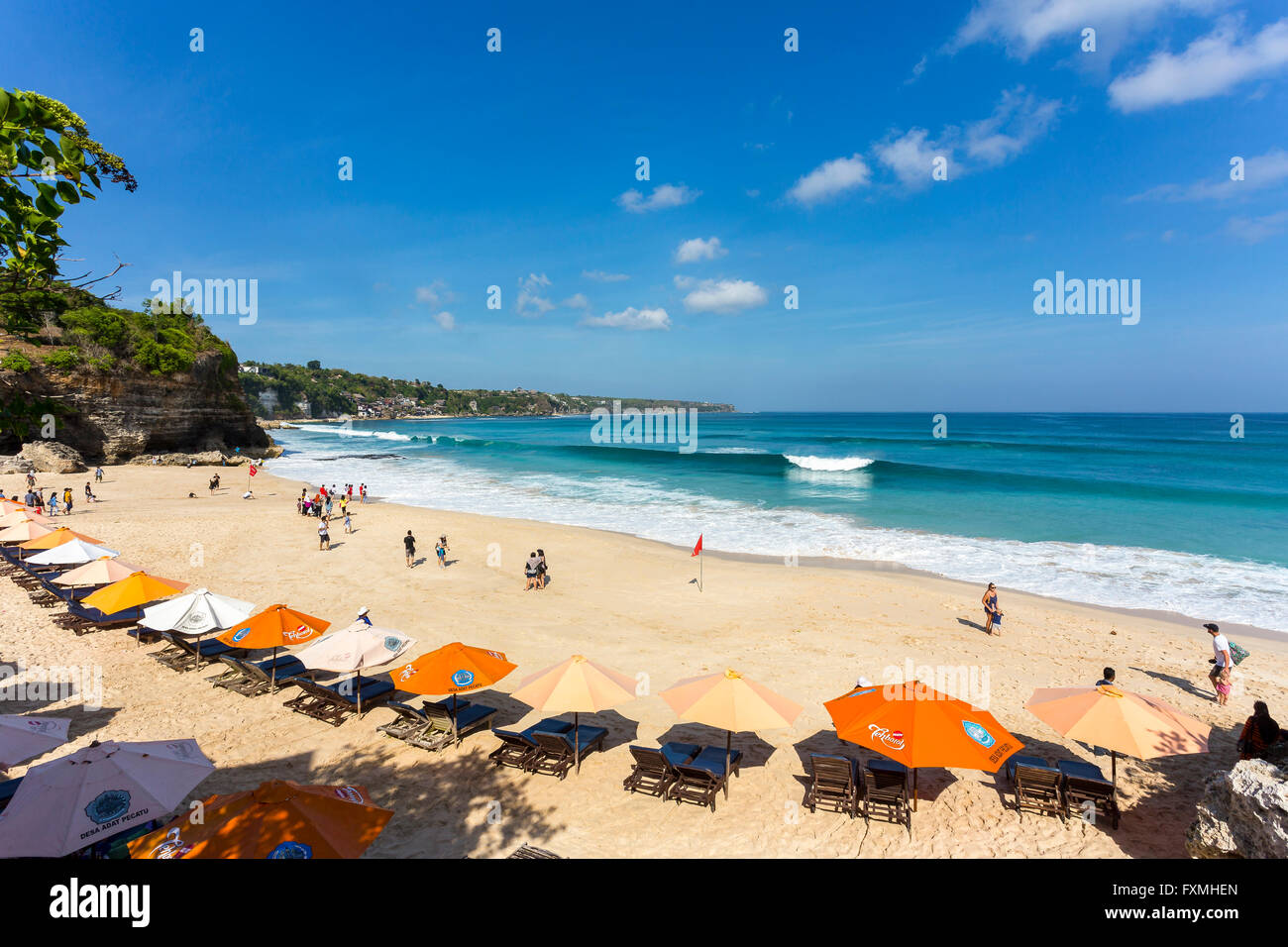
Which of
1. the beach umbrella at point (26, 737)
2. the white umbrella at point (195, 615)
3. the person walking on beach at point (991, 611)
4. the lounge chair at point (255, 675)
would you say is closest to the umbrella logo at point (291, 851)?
the beach umbrella at point (26, 737)

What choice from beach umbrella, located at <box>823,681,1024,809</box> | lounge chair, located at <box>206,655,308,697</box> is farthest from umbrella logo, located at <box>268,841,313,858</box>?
lounge chair, located at <box>206,655,308,697</box>

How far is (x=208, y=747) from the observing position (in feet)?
26.9

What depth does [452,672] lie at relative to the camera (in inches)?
320

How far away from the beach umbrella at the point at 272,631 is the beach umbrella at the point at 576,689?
4.48m

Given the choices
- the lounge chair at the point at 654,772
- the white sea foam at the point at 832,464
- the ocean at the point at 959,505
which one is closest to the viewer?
the lounge chair at the point at 654,772

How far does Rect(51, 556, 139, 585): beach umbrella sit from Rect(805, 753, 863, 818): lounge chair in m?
14.2

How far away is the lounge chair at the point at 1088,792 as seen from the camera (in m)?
7.11

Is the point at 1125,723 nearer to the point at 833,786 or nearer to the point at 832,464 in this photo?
the point at 833,786

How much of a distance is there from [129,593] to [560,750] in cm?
964

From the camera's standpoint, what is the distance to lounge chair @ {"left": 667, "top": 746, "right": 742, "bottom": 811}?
24.3 ft

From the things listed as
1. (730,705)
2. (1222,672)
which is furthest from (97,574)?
(1222,672)

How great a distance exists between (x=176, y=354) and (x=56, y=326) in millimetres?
6596

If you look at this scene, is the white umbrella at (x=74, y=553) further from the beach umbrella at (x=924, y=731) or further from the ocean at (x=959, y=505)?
the ocean at (x=959, y=505)
